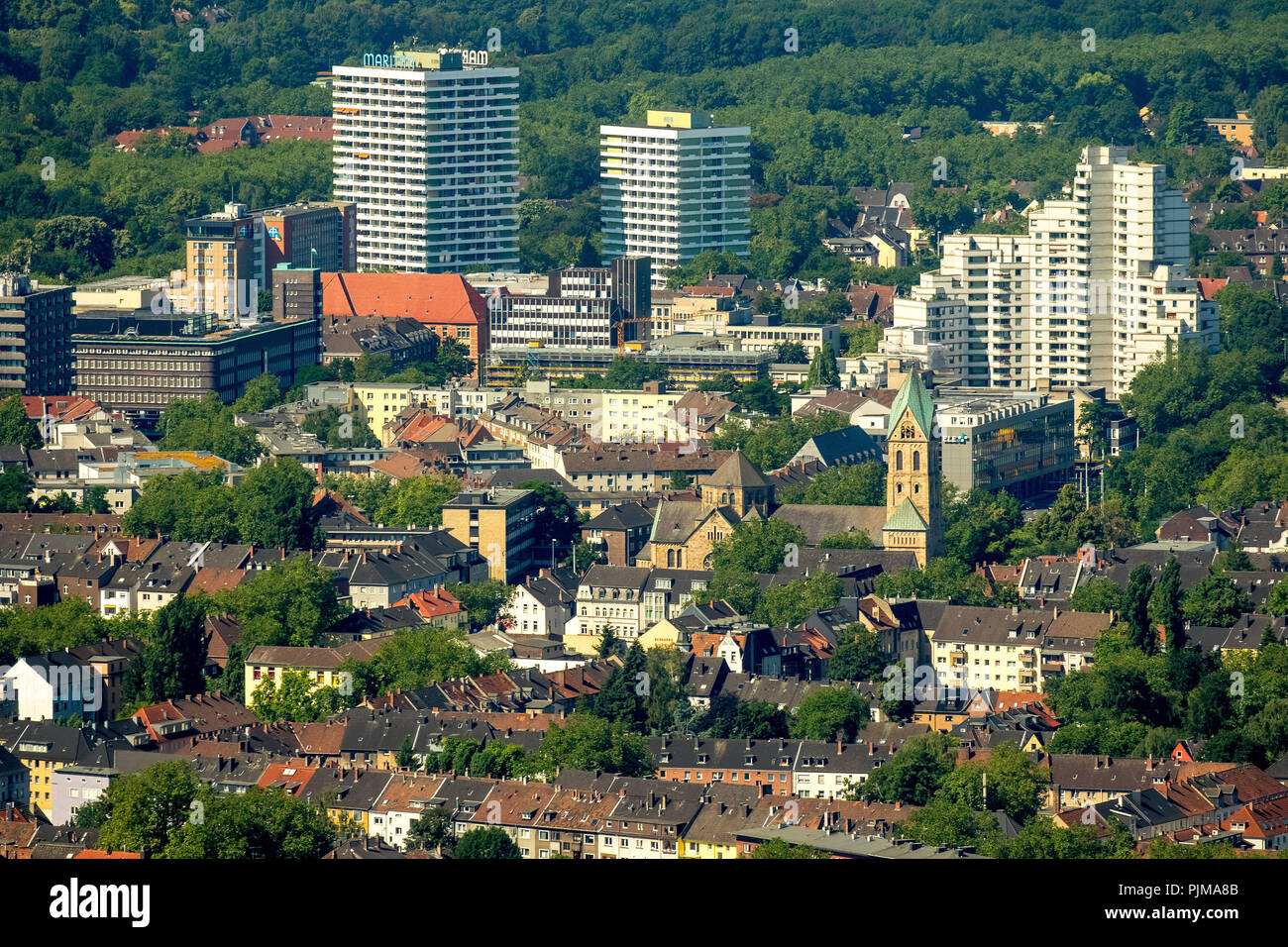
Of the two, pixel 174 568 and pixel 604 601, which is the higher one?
pixel 174 568

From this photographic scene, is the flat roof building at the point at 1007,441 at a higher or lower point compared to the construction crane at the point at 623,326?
lower

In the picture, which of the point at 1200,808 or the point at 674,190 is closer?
the point at 1200,808

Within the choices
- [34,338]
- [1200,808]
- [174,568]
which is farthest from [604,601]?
[34,338]

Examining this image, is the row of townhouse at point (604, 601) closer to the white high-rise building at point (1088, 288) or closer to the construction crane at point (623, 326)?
the white high-rise building at point (1088, 288)

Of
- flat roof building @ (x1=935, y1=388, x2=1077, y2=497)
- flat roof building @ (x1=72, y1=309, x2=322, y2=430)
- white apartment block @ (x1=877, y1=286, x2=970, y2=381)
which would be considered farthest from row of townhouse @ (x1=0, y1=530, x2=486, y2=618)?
white apartment block @ (x1=877, y1=286, x2=970, y2=381)

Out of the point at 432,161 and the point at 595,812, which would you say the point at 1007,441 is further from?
the point at 432,161

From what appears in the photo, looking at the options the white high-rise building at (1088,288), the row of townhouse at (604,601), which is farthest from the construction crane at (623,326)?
the row of townhouse at (604,601)
